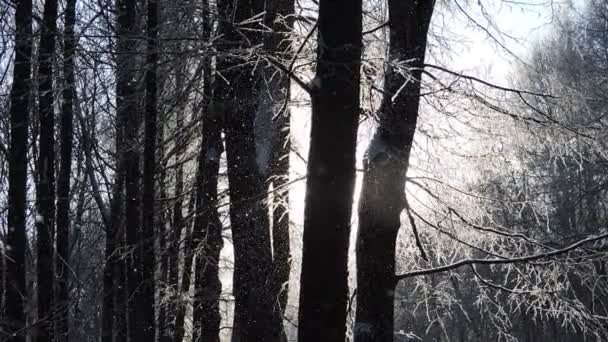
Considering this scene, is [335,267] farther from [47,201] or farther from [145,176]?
[47,201]

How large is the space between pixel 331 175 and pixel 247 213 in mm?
2693

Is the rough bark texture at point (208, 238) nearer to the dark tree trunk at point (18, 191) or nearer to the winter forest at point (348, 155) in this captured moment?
the winter forest at point (348, 155)

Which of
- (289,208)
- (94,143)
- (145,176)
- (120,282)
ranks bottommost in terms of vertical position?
(120,282)

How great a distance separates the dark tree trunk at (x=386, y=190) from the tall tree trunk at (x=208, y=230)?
2.28 m

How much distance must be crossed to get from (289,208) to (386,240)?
1611 millimetres

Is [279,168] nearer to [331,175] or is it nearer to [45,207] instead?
[331,175]

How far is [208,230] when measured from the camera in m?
7.91

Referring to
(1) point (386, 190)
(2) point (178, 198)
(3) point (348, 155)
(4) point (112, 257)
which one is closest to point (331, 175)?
(3) point (348, 155)

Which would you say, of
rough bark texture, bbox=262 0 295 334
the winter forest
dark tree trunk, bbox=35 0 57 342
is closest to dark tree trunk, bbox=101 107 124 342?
dark tree trunk, bbox=35 0 57 342

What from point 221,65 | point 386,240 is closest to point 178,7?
point 221,65

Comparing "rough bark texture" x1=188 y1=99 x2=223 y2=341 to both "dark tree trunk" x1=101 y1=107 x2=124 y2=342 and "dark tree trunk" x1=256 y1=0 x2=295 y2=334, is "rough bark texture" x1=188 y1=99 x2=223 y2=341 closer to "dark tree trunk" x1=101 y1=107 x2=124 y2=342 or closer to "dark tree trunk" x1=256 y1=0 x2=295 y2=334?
"dark tree trunk" x1=256 y1=0 x2=295 y2=334

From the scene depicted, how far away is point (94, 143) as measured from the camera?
1044 centimetres

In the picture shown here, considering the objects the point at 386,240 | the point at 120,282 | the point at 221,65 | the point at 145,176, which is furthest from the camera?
the point at 120,282

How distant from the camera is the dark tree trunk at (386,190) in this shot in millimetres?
5266
